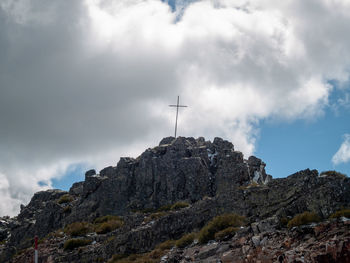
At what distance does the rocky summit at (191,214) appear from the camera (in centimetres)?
2038

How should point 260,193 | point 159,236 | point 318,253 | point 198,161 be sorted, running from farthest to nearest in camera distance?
point 198,161 < point 159,236 < point 260,193 < point 318,253

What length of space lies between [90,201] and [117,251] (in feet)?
76.4

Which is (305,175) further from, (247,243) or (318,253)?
(318,253)

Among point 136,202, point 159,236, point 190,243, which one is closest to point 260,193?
point 190,243

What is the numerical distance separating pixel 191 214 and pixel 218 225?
20.1 feet

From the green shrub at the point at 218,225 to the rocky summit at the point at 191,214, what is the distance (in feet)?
0.27

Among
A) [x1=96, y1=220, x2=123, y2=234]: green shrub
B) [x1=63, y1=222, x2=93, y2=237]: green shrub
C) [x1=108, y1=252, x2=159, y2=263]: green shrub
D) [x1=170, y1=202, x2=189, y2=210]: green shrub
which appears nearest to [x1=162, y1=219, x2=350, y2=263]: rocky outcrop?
[x1=108, y1=252, x2=159, y2=263]: green shrub

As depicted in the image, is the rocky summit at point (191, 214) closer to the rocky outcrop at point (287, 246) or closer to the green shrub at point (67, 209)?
the rocky outcrop at point (287, 246)

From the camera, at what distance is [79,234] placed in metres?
45.7

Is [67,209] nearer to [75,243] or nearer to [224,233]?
[75,243]

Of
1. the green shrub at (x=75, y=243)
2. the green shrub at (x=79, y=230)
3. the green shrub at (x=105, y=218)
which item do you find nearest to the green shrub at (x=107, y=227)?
the green shrub at (x=79, y=230)

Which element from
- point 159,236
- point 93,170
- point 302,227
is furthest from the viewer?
point 93,170

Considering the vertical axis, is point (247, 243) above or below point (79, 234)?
below

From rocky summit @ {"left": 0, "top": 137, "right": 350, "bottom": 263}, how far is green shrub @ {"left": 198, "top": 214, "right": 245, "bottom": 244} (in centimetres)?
8
